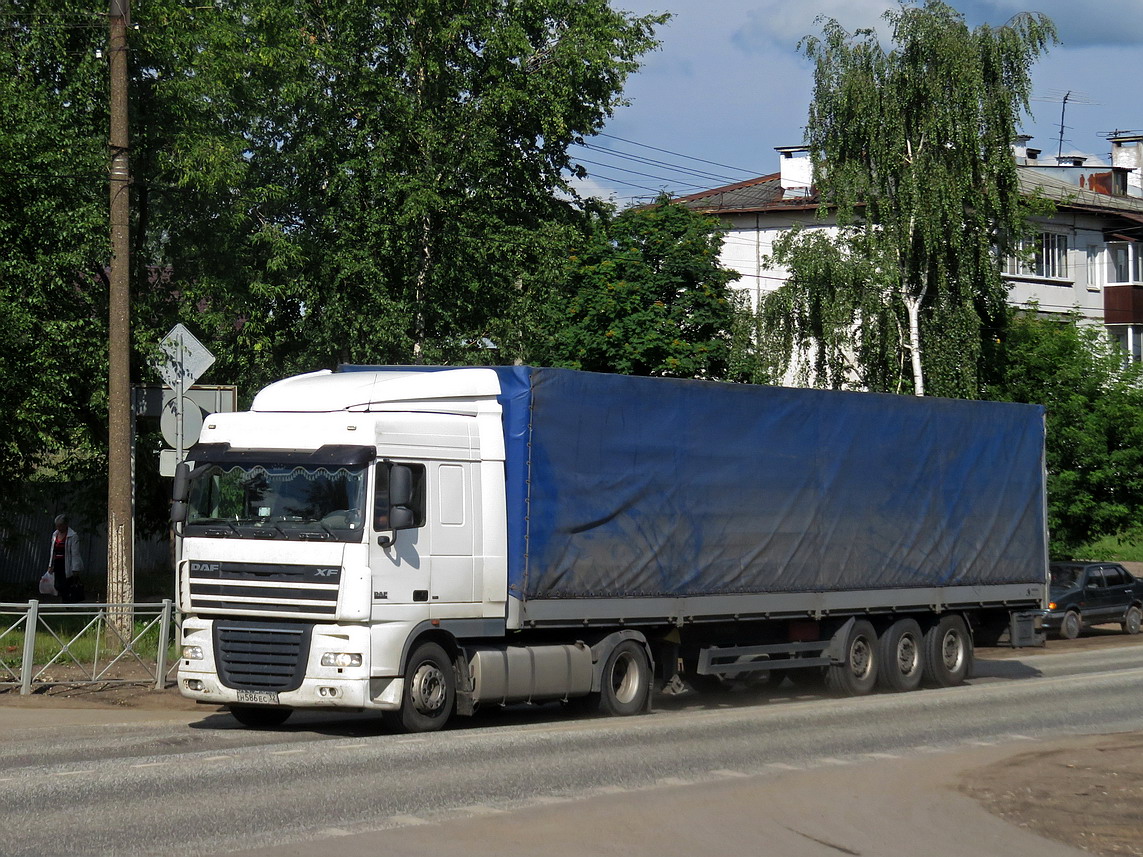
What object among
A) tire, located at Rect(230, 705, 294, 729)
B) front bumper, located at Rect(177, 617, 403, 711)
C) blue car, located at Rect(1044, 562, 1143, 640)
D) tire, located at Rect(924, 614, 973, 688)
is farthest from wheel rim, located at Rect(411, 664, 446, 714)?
blue car, located at Rect(1044, 562, 1143, 640)

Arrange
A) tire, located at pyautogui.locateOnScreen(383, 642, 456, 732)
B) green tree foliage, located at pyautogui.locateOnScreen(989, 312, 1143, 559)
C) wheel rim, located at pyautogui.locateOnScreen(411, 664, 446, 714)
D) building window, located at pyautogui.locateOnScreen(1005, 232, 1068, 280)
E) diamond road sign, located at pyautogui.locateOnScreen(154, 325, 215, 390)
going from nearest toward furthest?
tire, located at pyautogui.locateOnScreen(383, 642, 456, 732), wheel rim, located at pyautogui.locateOnScreen(411, 664, 446, 714), diamond road sign, located at pyautogui.locateOnScreen(154, 325, 215, 390), green tree foliage, located at pyautogui.locateOnScreen(989, 312, 1143, 559), building window, located at pyautogui.locateOnScreen(1005, 232, 1068, 280)

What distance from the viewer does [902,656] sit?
1866cm

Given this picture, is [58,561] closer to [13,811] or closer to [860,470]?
[860,470]

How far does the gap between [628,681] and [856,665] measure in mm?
4052

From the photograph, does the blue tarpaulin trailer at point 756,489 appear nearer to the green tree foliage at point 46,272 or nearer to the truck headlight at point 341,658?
the truck headlight at point 341,658

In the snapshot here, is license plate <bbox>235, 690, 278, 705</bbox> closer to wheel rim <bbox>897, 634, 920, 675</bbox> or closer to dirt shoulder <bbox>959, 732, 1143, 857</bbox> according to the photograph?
dirt shoulder <bbox>959, 732, 1143, 857</bbox>

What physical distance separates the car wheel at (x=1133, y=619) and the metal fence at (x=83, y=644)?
22043 millimetres

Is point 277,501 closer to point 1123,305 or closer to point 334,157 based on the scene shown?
point 334,157

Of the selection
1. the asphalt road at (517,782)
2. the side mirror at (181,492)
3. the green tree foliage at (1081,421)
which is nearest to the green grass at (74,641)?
the asphalt road at (517,782)

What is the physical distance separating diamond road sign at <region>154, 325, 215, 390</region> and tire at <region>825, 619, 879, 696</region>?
8276 millimetres

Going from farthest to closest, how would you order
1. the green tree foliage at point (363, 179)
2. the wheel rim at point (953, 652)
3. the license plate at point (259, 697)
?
the green tree foliage at point (363, 179), the wheel rim at point (953, 652), the license plate at point (259, 697)

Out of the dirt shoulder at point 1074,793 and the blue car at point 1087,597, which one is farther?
the blue car at point 1087,597

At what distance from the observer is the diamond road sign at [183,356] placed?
55.0 feet

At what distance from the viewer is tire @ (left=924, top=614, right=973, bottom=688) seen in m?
19.0
